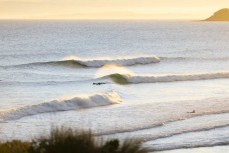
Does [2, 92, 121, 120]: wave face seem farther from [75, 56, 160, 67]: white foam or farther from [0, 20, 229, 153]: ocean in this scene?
[75, 56, 160, 67]: white foam

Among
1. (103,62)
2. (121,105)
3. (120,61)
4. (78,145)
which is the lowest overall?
(120,61)

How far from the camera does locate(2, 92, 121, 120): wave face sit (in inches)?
1007

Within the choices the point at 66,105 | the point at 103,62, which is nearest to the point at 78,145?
the point at 66,105

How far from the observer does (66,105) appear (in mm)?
29328

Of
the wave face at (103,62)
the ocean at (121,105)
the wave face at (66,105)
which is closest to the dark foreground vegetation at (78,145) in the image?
the ocean at (121,105)

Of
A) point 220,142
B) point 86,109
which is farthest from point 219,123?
point 86,109

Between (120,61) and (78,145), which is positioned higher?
(78,145)

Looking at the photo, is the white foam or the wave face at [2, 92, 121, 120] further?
the white foam

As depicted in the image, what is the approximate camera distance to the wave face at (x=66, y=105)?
1007 inches

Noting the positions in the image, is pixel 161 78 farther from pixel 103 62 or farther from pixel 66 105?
pixel 66 105

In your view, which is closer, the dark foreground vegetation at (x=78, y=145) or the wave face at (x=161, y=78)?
the dark foreground vegetation at (x=78, y=145)

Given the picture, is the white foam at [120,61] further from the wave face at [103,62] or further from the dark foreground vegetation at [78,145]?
the dark foreground vegetation at [78,145]

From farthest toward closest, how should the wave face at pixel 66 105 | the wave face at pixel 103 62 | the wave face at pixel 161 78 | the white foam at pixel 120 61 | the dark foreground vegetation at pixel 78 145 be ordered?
1. the white foam at pixel 120 61
2. the wave face at pixel 103 62
3. the wave face at pixel 161 78
4. the wave face at pixel 66 105
5. the dark foreground vegetation at pixel 78 145

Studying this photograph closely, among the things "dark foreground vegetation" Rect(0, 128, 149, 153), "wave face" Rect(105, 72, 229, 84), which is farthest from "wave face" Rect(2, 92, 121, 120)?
"dark foreground vegetation" Rect(0, 128, 149, 153)
